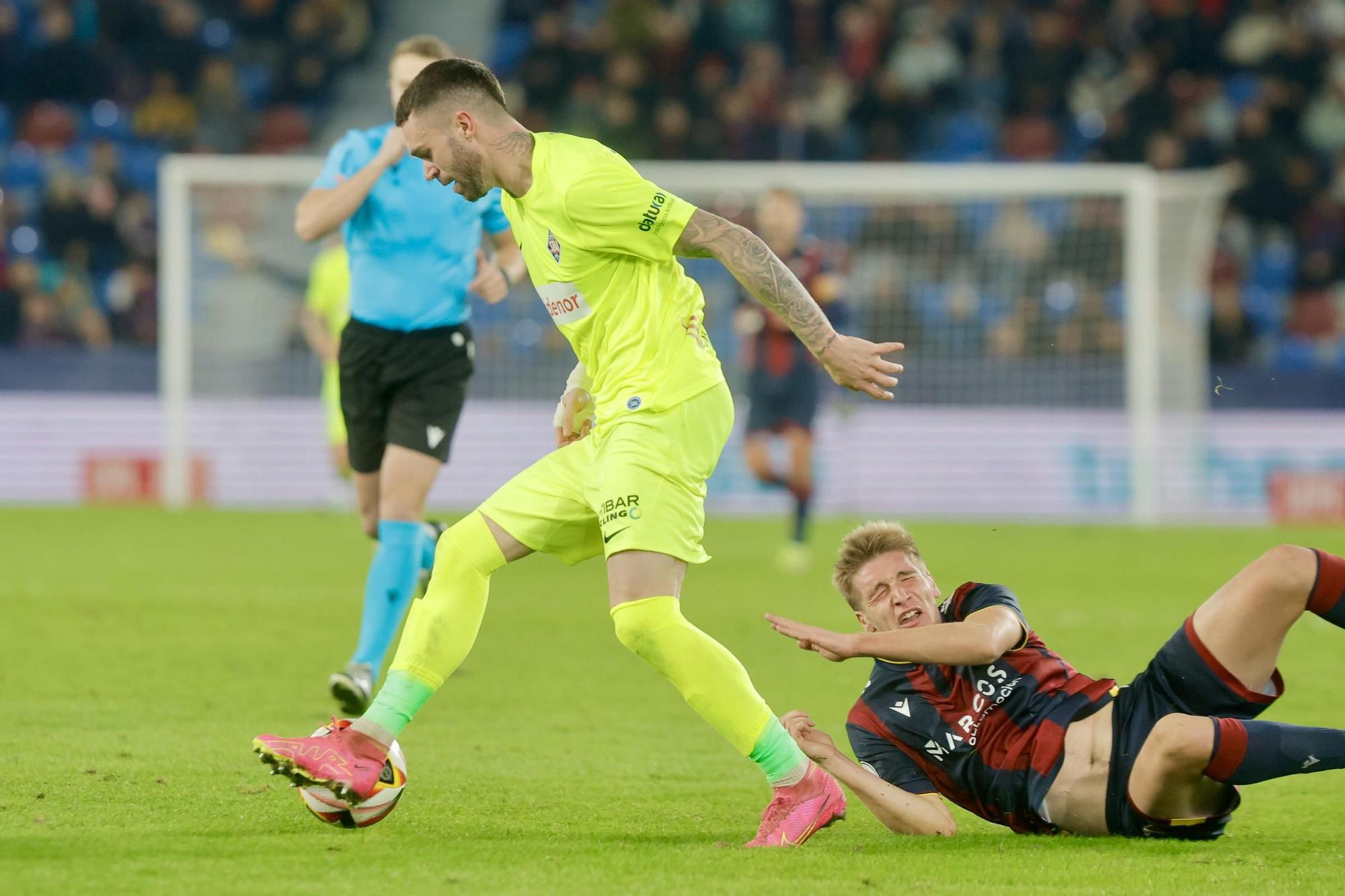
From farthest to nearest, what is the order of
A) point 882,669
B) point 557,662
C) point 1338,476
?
point 1338,476
point 557,662
point 882,669

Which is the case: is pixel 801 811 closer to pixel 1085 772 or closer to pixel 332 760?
pixel 1085 772

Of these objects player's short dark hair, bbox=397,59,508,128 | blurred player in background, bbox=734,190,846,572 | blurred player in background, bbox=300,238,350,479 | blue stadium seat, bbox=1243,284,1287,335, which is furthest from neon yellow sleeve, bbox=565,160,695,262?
blue stadium seat, bbox=1243,284,1287,335

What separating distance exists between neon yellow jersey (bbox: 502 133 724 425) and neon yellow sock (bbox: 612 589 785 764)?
1.77 feet

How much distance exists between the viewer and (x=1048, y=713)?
4.46 metres

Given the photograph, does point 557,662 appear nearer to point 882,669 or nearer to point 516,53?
point 882,669

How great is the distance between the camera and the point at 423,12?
2184 cm

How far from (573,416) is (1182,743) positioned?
180cm

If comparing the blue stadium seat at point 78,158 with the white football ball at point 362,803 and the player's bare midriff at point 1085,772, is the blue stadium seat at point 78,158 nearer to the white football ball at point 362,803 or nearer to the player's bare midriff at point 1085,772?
the white football ball at point 362,803

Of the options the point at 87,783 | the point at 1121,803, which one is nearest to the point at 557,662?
the point at 87,783

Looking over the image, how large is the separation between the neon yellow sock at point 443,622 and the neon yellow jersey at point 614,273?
0.49 metres

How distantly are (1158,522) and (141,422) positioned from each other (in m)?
9.25

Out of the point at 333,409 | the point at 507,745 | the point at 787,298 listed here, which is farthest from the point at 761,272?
the point at 333,409

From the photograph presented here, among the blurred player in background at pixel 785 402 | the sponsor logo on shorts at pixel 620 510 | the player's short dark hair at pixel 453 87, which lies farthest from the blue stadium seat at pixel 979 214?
the sponsor logo on shorts at pixel 620 510

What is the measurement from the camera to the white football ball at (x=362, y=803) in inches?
176
